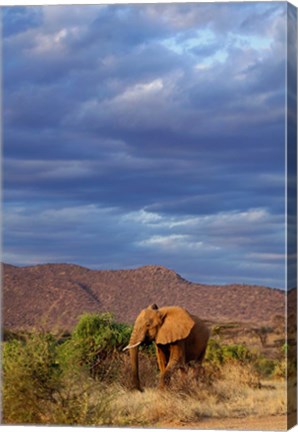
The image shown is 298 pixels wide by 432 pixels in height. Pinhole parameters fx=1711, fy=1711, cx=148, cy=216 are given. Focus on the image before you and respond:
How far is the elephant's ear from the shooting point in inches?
1013

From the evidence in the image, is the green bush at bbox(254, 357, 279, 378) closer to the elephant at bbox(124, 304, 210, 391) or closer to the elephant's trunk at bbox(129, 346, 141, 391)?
the elephant at bbox(124, 304, 210, 391)

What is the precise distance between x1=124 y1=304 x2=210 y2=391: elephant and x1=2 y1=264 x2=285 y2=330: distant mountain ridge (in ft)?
0.49

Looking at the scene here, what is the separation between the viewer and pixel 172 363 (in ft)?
84.2

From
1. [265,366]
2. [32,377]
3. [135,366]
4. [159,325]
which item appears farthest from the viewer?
[159,325]

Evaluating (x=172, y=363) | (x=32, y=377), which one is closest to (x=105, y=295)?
(x=172, y=363)

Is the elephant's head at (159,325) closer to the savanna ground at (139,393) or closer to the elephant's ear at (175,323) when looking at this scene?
the elephant's ear at (175,323)

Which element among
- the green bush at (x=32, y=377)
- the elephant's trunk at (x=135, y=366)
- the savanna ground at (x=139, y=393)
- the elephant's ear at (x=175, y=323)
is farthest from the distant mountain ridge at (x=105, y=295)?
the green bush at (x=32, y=377)

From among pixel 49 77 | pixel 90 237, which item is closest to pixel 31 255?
pixel 90 237

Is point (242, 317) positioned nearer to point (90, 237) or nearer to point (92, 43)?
point (90, 237)

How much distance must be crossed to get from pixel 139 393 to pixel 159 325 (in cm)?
117

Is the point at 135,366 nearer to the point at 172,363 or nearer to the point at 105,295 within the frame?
the point at 172,363

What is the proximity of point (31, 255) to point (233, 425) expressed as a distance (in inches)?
152

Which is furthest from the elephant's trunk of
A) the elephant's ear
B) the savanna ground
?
the elephant's ear

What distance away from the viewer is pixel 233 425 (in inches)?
932
